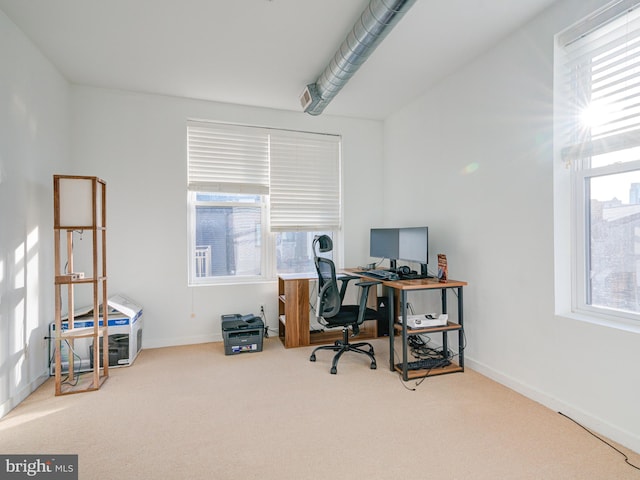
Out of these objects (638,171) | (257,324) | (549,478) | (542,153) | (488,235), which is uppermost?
(542,153)

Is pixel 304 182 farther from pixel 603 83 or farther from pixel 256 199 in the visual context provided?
pixel 603 83

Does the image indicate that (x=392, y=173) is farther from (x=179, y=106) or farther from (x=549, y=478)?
(x=549, y=478)

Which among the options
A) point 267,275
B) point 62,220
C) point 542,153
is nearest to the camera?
point 542,153

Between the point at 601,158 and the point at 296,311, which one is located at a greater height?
the point at 601,158

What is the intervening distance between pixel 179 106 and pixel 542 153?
3.61 meters

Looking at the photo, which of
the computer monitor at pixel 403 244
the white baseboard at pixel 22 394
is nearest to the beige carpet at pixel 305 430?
the white baseboard at pixel 22 394

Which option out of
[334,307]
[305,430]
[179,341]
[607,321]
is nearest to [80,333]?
[179,341]

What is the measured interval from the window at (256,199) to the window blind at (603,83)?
2.65 m

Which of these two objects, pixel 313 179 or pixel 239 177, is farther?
pixel 313 179

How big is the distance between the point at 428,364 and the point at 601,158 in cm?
208

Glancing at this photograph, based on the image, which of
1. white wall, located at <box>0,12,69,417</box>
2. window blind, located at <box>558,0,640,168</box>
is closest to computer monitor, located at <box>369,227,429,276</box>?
window blind, located at <box>558,0,640,168</box>

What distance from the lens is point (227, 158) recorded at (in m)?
4.03

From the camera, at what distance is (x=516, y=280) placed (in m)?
2.69

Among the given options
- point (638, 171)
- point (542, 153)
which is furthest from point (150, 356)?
point (638, 171)
